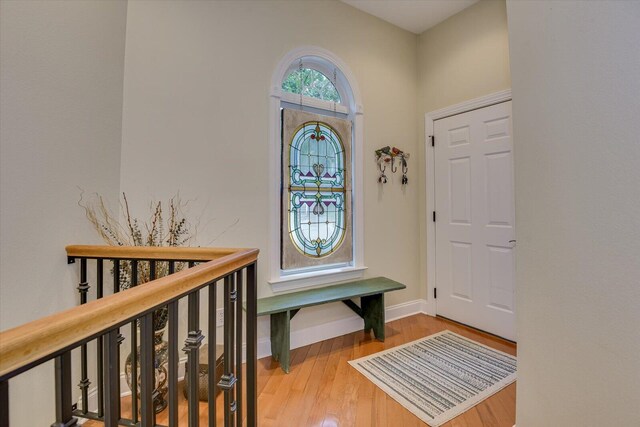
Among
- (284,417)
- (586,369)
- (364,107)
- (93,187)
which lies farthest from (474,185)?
(93,187)

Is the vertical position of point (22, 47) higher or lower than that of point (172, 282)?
higher

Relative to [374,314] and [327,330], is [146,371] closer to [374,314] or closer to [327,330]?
[327,330]

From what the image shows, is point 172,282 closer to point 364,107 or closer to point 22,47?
point 22,47

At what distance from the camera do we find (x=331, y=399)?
1.85m

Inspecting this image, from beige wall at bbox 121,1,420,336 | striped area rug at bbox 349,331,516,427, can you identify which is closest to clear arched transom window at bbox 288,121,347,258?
beige wall at bbox 121,1,420,336

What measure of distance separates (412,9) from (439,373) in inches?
128

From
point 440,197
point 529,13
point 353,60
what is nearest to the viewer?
point 529,13

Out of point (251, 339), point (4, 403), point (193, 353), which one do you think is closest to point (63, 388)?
point (4, 403)

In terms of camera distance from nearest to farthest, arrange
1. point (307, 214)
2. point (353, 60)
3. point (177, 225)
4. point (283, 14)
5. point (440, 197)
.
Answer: point (177, 225), point (283, 14), point (307, 214), point (353, 60), point (440, 197)

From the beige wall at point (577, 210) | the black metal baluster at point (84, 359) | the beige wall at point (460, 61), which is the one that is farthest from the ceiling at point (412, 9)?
the black metal baluster at point (84, 359)

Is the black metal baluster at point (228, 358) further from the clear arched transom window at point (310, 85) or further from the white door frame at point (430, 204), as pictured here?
the white door frame at point (430, 204)

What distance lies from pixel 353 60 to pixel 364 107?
452mm

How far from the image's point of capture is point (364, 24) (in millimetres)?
2945

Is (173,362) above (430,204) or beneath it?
beneath
